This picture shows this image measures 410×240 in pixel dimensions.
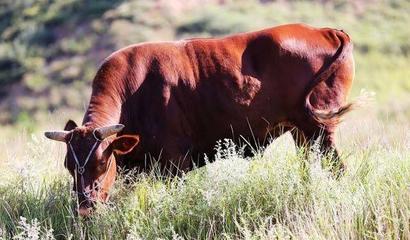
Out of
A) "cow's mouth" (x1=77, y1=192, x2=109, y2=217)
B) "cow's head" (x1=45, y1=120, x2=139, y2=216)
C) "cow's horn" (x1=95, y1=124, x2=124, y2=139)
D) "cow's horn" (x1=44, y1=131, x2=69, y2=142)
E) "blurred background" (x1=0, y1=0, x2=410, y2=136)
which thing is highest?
"cow's horn" (x1=95, y1=124, x2=124, y2=139)

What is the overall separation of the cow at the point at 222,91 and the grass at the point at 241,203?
18.8 inches

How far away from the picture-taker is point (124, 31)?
40.7m

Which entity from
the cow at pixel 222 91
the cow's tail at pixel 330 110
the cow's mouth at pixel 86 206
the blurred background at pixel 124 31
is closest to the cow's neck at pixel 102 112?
the cow at pixel 222 91

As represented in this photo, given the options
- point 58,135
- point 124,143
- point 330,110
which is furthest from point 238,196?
point 330,110

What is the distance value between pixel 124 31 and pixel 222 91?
3278cm

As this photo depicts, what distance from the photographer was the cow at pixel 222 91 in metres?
8.12

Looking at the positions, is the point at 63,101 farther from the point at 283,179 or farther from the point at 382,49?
the point at 283,179

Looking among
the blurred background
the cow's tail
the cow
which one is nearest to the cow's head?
the cow

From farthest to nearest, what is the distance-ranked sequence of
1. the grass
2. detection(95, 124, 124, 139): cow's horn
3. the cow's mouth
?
detection(95, 124, 124, 139): cow's horn → the cow's mouth → the grass

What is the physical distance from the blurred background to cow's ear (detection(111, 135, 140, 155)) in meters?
26.2

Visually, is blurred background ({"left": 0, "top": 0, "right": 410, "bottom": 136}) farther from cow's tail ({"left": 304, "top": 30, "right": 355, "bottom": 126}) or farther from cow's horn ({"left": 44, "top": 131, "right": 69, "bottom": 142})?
cow's horn ({"left": 44, "top": 131, "right": 69, "bottom": 142})

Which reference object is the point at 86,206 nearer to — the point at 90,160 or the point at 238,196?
the point at 90,160

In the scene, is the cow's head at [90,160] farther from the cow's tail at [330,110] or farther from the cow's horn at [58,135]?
the cow's tail at [330,110]

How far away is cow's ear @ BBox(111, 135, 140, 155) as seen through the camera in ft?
24.5
